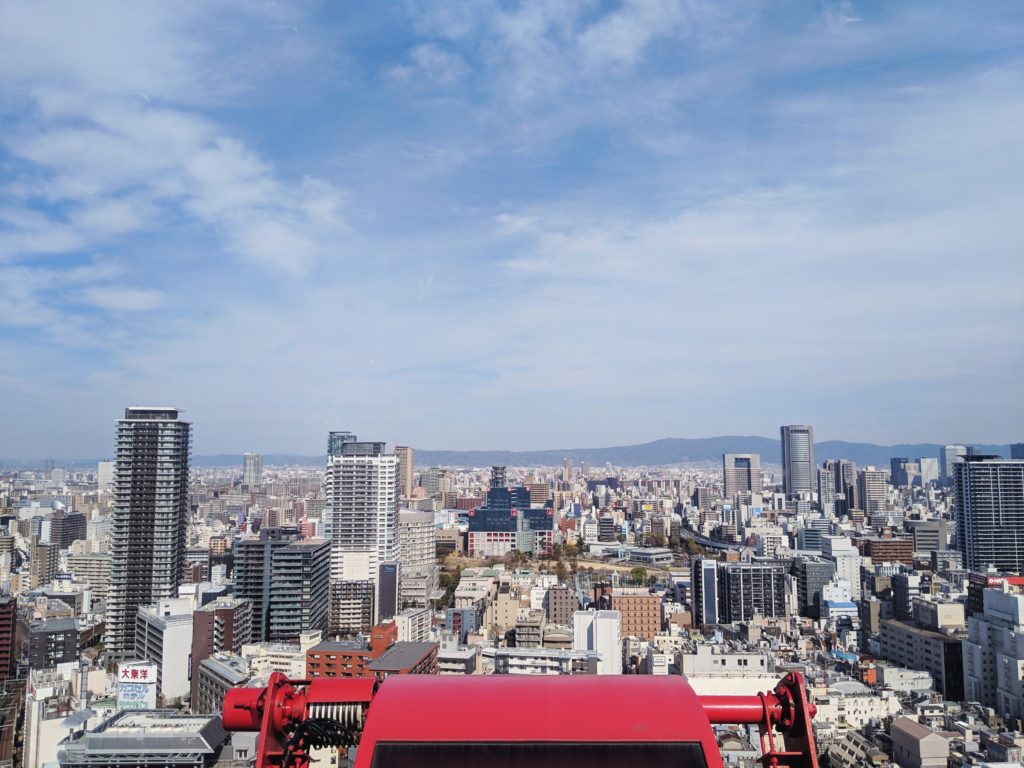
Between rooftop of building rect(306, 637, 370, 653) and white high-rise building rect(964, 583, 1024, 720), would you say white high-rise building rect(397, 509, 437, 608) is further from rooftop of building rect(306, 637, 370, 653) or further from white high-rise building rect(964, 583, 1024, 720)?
white high-rise building rect(964, 583, 1024, 720)

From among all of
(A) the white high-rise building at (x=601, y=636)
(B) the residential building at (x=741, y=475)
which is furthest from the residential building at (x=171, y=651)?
(B) the residential building at (x=741, y=475)

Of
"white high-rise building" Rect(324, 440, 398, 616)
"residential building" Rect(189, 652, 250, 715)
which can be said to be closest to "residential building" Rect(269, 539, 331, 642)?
"residential building" Rect(189, 652, 250, 715)

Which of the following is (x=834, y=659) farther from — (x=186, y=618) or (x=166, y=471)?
(x=166, y=471)

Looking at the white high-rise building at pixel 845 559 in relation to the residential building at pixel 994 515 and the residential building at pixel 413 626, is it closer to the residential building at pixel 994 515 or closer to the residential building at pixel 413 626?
the residential building at pixel 994 515

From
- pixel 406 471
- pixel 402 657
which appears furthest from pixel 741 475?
pixel 402 657

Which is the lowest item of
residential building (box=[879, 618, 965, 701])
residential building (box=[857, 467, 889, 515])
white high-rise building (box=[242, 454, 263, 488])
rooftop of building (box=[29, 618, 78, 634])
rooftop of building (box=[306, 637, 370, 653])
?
residential building (box=[879, 618, 965, 701])

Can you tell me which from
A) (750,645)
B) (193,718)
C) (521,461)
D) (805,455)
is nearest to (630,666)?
(750,645)
